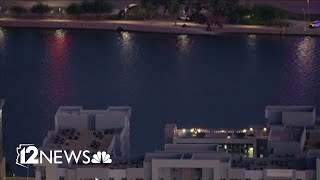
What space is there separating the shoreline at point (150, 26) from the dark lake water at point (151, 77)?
0.36 metres

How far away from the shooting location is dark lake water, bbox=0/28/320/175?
145 ft

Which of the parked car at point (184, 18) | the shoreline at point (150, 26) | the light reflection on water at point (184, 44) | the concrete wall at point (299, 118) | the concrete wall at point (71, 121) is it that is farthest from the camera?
the parked car at point (184, 18)

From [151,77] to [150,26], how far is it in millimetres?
6702

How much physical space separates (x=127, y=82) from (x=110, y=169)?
13437mm

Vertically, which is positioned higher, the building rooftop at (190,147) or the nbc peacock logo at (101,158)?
the nbc peacock logo at (101,158)

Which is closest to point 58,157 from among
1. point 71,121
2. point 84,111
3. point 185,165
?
point 185,165

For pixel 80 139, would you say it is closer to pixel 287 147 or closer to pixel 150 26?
pixel 287 147

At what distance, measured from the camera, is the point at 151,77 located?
49.0 m

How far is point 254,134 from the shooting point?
3862 cm

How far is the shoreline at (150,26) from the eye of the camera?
55156 mm

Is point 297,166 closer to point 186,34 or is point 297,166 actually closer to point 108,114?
point 108,114

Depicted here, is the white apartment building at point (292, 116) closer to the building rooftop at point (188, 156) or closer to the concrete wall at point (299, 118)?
the concrete wall at point (299, 118)

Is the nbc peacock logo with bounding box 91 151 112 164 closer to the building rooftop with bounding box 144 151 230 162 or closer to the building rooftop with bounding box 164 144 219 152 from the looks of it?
the building rooftop with bounding box 144 151 230 162

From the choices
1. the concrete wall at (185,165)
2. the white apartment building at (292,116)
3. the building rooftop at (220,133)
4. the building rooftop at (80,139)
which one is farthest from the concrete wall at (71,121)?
the concrete wall at (185,165)
